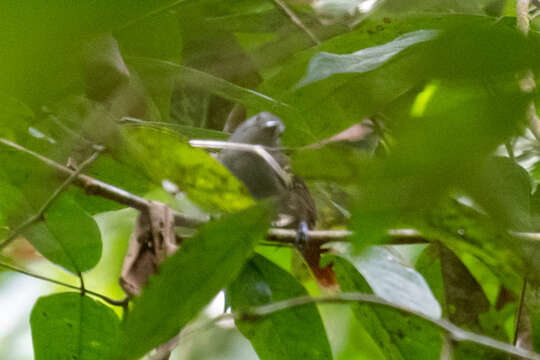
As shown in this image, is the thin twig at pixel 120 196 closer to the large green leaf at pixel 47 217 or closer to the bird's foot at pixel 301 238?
the large green leaf at pixel 47 217

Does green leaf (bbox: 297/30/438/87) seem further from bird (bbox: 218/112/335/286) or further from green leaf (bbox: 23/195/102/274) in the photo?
green leaf (bbox: 23/195/102/274)

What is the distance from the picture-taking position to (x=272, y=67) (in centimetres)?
146

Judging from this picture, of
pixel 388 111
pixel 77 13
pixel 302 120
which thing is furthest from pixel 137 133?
pixel 77 13

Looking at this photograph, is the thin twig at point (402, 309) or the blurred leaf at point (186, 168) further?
the blurred leaf at point (186, 168)

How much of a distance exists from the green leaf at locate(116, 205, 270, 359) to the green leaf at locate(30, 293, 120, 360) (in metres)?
0.34

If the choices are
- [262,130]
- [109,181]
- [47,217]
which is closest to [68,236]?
[47,217]

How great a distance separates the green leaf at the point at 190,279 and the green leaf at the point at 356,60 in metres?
0.14

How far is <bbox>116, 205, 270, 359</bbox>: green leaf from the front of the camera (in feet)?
2.02

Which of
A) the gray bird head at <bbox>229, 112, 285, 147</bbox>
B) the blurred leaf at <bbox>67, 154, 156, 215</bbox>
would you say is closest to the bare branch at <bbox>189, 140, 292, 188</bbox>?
the blurred leaf at <bbox>67, 154, 156, 215</bbox>

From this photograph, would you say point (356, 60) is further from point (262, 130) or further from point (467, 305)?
point (262, 130)

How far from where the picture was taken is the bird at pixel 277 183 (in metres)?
1.18

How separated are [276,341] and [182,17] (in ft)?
2.36

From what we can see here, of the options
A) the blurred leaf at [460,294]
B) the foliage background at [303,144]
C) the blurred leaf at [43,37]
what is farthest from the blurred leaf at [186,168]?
the blurred leaf at [43,37]

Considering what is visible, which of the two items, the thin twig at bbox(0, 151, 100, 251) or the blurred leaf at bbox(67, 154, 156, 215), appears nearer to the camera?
the thin twig at bbox(0, 151, 100, 251)
